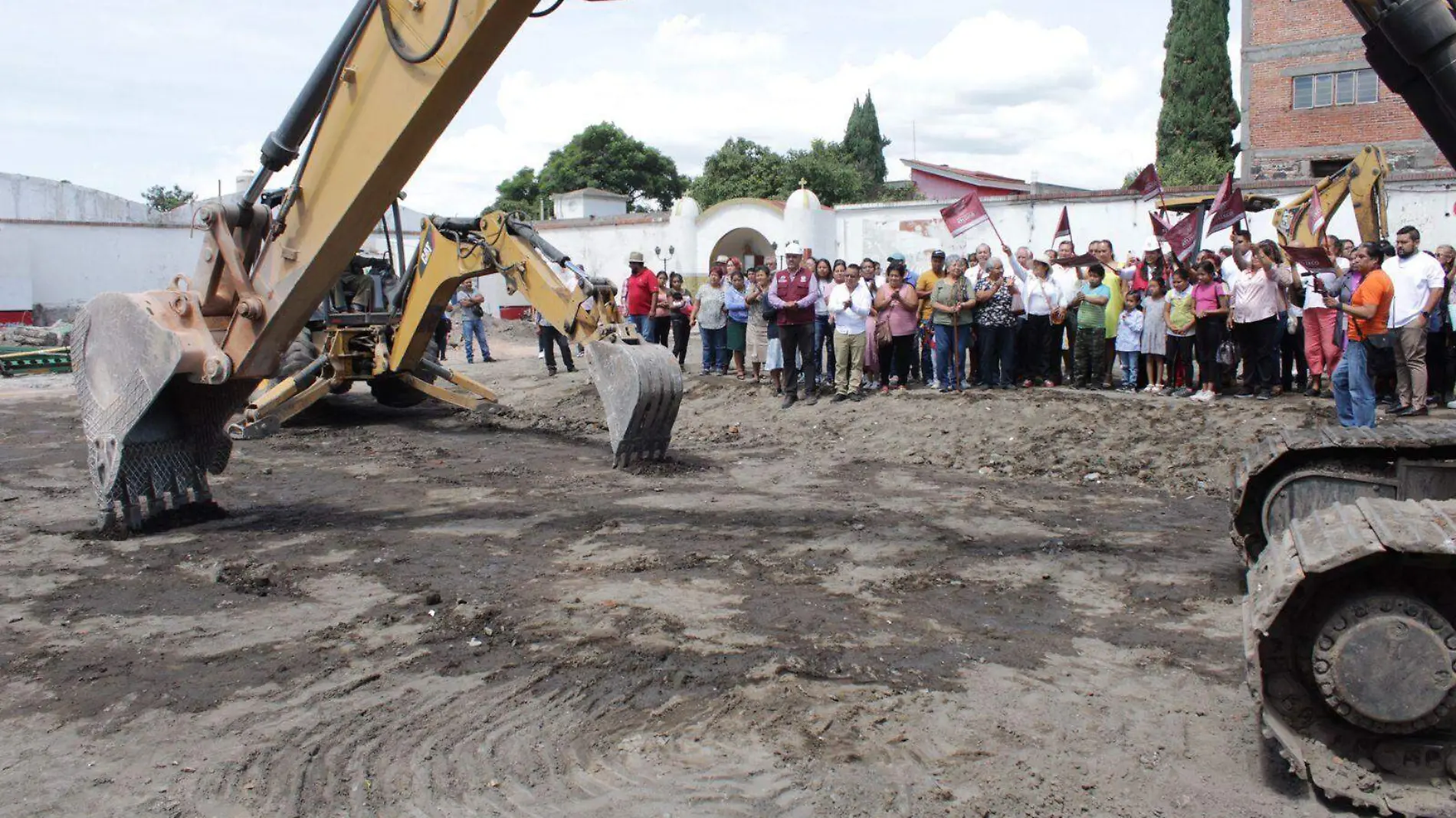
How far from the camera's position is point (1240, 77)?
3262 cm

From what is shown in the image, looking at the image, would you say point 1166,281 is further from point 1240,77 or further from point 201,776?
point 1240,77

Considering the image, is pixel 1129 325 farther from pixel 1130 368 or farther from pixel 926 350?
Result: pixel 926 350

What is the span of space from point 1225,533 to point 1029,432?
3.24 metres

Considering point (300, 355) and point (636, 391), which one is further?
point (300, 355)

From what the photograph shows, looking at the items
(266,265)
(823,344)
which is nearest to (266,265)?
(266,265)

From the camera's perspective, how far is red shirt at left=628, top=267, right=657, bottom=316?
51.4ft

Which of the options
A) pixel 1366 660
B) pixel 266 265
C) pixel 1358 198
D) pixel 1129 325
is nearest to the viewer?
pixel 1366 660

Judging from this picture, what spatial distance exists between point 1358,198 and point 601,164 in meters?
49.5

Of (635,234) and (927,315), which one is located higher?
(635,234)

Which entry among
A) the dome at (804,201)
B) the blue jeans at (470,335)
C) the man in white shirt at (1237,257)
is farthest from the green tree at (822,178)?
the man in white shirt at (1237,257)

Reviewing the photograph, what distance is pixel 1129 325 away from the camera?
11.9m

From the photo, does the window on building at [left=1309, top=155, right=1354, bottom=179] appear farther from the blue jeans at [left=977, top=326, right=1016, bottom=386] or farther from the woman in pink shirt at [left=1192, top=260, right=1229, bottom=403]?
the blue jeans at [left=977, top=326, right=1016, bottom=386]

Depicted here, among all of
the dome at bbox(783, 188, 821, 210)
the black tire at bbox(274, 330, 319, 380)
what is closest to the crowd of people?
the black tire at bbox(274, 330, 319, 380)

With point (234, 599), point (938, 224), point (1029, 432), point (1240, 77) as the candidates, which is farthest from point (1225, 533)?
point (1240, 77)
